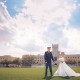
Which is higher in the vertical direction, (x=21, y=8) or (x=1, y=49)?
(x=21, y=8)

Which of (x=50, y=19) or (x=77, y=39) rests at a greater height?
(x=50, y=19)

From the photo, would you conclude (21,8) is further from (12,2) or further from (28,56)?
(28,56)

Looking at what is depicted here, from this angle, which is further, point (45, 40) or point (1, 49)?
point (1, 49)

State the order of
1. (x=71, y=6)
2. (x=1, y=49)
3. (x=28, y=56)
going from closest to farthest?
(x=71, y=6) → (x=1, y=49) → (x=28, y=56)

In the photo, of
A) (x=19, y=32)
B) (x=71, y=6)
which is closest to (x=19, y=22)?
(x=19, y=32)

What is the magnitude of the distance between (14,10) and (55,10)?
1812mm

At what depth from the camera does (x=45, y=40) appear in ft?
33.7

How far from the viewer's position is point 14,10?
10.6m

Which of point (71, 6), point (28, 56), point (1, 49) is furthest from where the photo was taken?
point (28, 56)

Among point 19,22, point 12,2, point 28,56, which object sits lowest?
point 28,56

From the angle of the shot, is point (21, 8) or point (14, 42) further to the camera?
point (14, 42)

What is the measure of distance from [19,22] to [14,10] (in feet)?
1.92

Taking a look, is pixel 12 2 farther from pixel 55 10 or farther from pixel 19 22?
pixel 55 10

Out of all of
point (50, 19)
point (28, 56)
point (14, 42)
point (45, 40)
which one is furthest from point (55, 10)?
point (28, 56)
